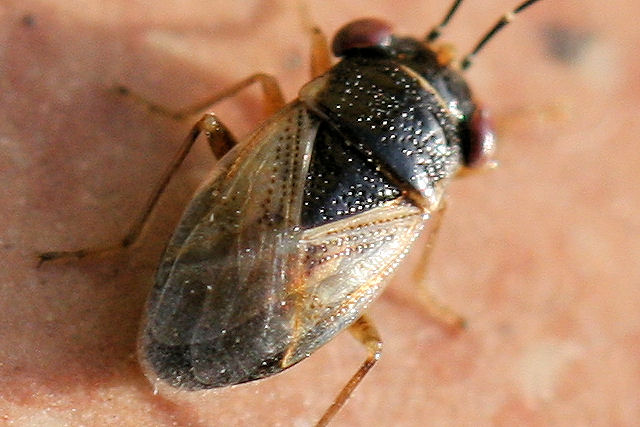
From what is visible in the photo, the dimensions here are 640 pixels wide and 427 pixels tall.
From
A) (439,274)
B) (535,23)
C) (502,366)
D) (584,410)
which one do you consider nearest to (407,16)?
(535,23)

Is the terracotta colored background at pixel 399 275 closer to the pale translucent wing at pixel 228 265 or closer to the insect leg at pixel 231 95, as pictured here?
the insect leg at pixel 231 95

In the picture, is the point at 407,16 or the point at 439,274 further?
the point at 407,16

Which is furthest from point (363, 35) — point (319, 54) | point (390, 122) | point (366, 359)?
point (366, 359)

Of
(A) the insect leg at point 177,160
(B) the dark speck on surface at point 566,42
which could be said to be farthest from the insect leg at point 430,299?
(B) the dark speck on surface at point 566,42

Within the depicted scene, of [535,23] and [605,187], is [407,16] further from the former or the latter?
[605,187]

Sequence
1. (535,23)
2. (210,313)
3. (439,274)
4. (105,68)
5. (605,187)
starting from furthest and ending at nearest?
(535,23) < (605,187) < (439,274) < (105,68) < (210,313)

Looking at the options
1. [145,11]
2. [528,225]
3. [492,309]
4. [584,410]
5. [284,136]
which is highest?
[145,11]

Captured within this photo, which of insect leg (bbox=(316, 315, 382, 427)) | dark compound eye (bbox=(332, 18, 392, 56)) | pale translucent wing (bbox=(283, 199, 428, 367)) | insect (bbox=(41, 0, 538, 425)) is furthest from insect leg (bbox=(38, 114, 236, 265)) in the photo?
insect leg (bbox=(316, 315, 382, 427))
